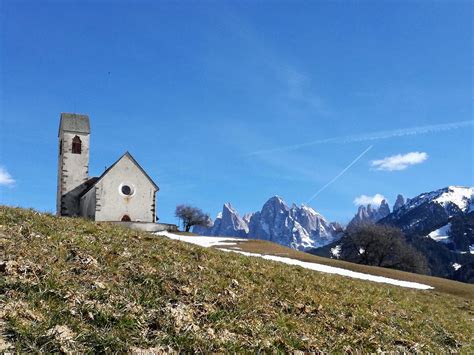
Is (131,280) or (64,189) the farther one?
(64,189)

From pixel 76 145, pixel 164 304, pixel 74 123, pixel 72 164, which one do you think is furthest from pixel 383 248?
pixel 164 304

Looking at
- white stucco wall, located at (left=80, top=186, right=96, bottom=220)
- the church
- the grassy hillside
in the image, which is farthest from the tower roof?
the grassy hillside

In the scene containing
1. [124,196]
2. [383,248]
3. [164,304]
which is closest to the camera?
[164,304]

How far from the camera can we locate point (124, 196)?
66750 mm

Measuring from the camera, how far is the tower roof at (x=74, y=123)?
7412cm

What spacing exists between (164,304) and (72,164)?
2669 inches

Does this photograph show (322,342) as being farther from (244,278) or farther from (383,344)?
(244,278)

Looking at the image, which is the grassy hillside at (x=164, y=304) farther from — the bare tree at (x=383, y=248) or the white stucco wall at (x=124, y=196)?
the bare tree at (x=383, y=248)

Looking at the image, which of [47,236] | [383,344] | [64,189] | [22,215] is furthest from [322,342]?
[64,189]

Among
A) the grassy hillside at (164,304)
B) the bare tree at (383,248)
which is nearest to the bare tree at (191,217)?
the bare tree at (383,248)

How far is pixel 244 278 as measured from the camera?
13945mm

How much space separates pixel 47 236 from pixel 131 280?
355 centimetres

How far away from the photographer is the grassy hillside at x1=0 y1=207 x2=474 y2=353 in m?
8.25

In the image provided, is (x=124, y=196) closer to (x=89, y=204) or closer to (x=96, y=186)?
(x=96, y=186)
